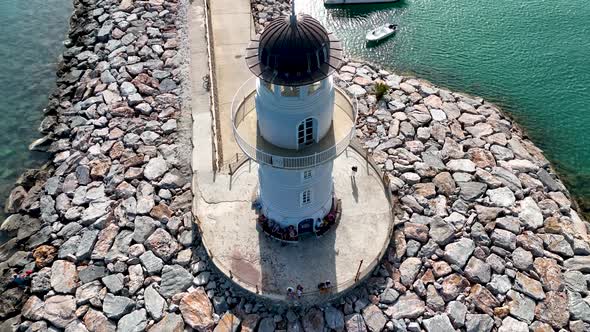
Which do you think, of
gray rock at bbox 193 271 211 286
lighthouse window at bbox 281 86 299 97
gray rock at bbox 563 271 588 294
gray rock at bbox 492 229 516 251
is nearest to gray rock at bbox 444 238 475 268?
gray rock at bbox 492 229 516 251

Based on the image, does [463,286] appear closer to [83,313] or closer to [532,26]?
[83,313]

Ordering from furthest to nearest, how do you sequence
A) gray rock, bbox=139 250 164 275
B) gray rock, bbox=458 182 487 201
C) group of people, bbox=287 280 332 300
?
1. gray rock, bbox=458 182 487 201
2. gray rock, bbox=139 250 164 275
3. group of people, bbox=287 280 332 300

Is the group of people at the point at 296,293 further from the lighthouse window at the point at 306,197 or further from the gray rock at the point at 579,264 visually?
the gray rock at the point at 579,264

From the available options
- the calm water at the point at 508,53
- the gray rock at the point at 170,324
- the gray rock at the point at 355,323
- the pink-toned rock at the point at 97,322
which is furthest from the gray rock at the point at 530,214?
the pink-toned rock at the point at 97,322

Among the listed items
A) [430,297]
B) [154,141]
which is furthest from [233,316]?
[154,141]

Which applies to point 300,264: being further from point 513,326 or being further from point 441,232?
point 513,326

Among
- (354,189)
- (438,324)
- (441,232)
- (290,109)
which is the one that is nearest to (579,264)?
(441,232)

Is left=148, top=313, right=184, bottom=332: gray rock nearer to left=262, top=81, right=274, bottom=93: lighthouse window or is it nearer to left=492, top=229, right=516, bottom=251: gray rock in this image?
left=262, top=81, right=274, bottom=93: lighthouse window
